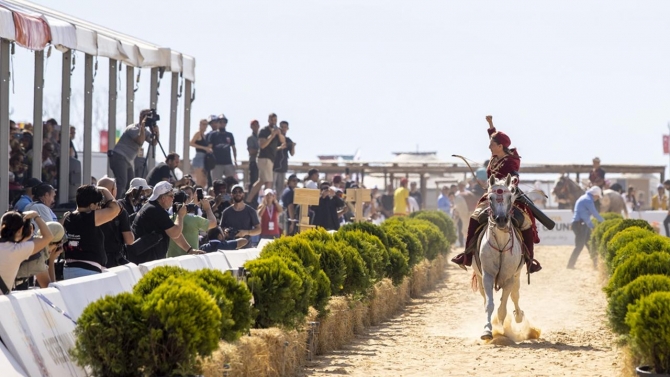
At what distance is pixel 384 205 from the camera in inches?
→ 1537

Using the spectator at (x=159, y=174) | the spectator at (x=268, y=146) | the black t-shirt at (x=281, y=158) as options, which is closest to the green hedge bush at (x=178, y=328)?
the spectator at (x=159, y=174)

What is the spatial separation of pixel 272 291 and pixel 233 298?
1657mm

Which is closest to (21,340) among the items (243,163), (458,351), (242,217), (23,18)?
(458,351)

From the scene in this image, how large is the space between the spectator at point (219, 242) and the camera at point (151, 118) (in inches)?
82.5

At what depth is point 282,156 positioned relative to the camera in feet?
87.2

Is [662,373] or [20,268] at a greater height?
[20,268]

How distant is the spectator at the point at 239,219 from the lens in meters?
19.1

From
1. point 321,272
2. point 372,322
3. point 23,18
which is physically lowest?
point 372,322

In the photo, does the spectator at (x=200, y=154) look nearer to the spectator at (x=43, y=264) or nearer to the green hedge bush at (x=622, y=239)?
the green hedge bush at (x=622, y=239)

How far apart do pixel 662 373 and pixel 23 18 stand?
9.46 metres

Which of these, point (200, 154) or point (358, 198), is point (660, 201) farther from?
point (200, 154)

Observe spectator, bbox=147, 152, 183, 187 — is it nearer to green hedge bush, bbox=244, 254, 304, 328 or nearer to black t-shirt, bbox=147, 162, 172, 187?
black t-shirt, bbox=147, 162, 172, 187

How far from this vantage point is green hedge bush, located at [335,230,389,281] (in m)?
16.4

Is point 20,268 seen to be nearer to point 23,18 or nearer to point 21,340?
point 21,340
